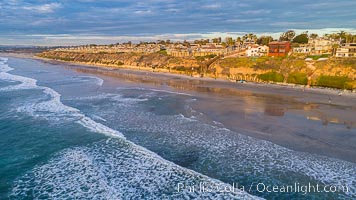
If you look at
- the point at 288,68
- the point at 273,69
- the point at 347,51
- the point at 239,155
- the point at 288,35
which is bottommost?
the point at 239,155

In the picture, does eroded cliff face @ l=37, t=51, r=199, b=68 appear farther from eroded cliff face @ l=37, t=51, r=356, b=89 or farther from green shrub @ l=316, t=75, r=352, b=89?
green shrub @ l=316, t=75, r=352, b=89

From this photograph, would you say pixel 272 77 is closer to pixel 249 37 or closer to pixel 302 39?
pixel 302 39

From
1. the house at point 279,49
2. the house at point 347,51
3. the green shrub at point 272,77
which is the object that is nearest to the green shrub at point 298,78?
the green shrub at point 272,77

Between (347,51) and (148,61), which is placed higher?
(347,51)

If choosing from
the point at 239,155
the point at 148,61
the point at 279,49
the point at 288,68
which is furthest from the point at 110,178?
the point at 148,61

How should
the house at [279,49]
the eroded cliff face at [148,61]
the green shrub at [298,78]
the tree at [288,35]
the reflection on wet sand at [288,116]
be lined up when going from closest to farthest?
1. the reflection on wet sand at [288,116]
2. the green shrub at [298,78]
3. the house at [279,49]
4. the eroded cliff face at [148,61]
5. the tree at [288,35]

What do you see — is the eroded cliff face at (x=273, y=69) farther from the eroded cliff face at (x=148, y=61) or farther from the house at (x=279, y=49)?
the house at (x=279, y=49)
